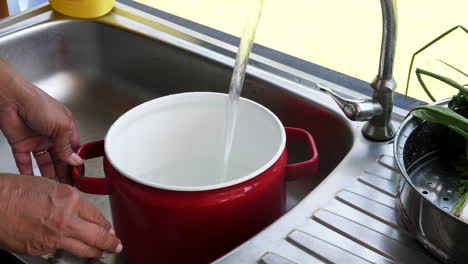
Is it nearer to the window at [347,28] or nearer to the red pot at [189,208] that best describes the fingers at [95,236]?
the red pot at [189,208]

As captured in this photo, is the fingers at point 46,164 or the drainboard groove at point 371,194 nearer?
the drainboard groove at point 371,194

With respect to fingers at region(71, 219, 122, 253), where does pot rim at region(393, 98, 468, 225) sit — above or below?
above

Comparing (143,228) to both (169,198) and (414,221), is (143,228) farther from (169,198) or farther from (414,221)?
(414,221)


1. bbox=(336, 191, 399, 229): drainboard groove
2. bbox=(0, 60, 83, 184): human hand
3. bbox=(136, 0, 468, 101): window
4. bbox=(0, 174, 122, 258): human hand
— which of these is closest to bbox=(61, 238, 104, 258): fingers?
bbox=(0, 174, 122, 258): human hand

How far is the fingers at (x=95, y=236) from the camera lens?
597mm

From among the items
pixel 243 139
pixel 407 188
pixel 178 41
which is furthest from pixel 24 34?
pixel 407 188

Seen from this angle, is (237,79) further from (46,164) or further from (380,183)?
(46,164)

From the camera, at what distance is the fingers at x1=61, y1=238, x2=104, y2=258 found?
0.60 m

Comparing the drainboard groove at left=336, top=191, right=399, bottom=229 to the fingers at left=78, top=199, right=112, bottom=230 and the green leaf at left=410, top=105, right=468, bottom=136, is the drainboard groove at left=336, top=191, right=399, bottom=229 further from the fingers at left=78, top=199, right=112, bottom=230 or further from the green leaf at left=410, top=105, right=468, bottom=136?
the fingers at left=78, top=199, right=112, bottom=230

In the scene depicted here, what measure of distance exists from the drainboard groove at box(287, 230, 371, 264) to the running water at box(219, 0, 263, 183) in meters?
0.19

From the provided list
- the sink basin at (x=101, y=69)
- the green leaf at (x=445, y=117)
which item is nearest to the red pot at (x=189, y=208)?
the green leaf at (x=445, y=117)

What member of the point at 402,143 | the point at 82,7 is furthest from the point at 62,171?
the point at 402,143

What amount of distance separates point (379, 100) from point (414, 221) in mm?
209

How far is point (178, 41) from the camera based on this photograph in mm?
985
